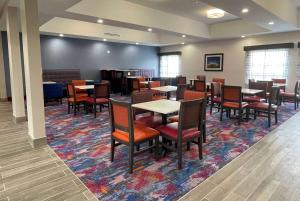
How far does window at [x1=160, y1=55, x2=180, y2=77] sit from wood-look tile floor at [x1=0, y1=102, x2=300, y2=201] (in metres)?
8.59

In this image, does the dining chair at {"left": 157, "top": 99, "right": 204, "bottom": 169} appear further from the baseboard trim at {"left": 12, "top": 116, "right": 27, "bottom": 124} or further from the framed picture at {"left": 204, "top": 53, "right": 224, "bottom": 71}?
the framed picture at {"left": 204, "top": 53, "right": 224, "bottom": 71}

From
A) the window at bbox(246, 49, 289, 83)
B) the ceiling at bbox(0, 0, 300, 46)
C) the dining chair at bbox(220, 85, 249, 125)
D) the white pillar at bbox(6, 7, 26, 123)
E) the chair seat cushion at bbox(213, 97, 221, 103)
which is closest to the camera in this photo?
the ceiling at bbox(0, 0, 300, 46)

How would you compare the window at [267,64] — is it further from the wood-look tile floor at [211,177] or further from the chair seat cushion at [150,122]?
the chair seat cushion at [150,122]

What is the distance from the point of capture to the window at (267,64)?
8000mm

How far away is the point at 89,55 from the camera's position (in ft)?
32.8

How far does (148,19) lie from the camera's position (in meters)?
6.46

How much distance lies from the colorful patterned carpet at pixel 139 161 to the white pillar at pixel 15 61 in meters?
0.84

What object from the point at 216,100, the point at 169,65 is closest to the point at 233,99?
the point at 216,100

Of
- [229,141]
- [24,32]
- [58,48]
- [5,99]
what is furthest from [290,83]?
[5,99]

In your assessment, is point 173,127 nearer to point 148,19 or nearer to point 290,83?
point 148,19

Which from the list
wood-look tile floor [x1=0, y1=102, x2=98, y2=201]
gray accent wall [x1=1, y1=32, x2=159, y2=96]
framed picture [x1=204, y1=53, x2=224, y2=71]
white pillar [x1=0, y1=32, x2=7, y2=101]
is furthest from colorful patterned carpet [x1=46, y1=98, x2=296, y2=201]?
framed picture [x1=204, y1=53, x2=224, y2=71]

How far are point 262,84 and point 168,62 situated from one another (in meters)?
7.02

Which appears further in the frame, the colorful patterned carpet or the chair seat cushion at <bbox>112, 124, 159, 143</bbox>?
the chair seat cushion at <bbox>112, 124, 159, 143</bbox>

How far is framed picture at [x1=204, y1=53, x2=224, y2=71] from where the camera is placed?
9742 millimetres
